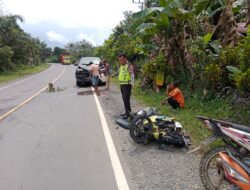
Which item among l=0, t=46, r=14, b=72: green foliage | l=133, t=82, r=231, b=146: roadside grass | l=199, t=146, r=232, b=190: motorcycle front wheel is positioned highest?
l=199, t=146, r=232, b=190: motorcycle front wheel

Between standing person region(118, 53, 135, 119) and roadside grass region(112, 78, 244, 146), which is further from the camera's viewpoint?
standing person region(118, 53, 135, 119)

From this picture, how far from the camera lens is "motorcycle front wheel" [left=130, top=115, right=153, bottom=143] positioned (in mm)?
7336

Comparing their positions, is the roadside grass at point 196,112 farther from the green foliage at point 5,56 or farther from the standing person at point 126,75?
the green foliage at point 5,56

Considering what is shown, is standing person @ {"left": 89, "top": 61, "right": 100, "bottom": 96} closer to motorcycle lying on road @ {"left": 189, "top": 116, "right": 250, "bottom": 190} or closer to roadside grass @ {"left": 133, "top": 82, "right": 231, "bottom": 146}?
roadside grass @ {"left": 133, "top": 82, "right": 231, "bottom": 146}

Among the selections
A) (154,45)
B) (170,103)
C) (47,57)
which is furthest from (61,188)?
(47,57)

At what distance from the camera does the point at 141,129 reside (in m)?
7.41

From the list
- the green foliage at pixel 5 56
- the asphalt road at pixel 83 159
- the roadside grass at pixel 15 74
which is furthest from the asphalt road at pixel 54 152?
the green foliage at pixel 5 56

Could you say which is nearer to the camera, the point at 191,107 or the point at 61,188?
the point at 61,188

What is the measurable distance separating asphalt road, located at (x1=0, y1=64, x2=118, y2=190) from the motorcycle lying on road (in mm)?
1359

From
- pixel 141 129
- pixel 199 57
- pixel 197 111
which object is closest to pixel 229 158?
pixel 141 129

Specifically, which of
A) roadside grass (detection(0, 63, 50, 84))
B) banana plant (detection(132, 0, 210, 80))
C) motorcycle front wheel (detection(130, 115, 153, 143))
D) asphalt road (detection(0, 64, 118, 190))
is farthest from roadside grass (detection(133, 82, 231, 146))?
roadside grass (detection(0, 63, 50, 84))

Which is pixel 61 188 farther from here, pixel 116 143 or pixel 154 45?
pixel 154 45

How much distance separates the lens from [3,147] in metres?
7.40

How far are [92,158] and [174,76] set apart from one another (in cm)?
856
